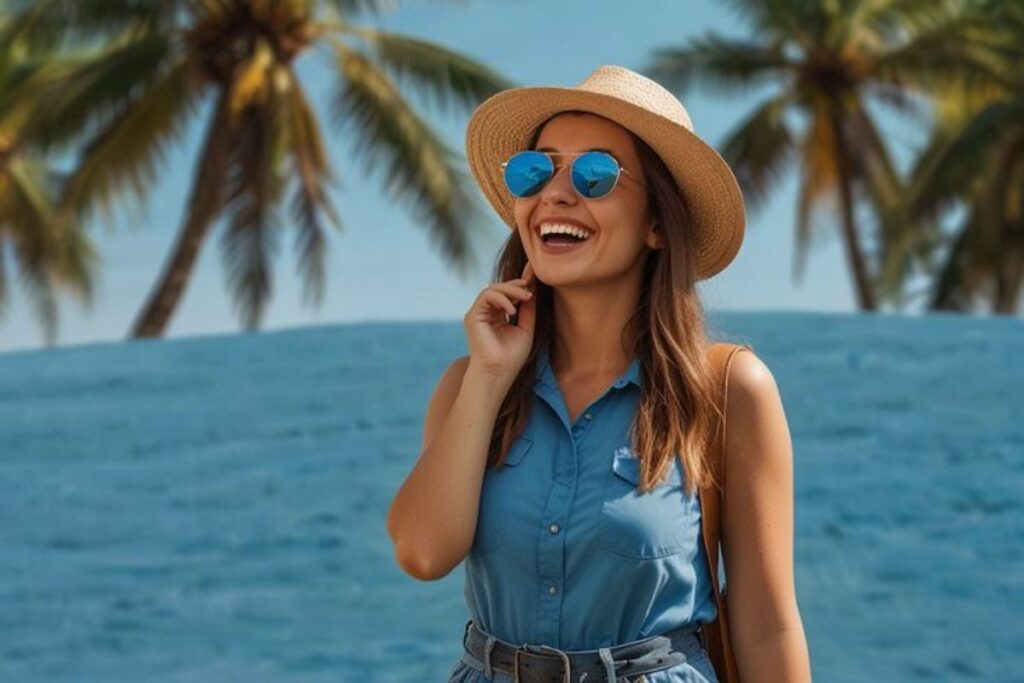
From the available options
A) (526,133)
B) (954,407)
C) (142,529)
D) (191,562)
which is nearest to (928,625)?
(954,407)

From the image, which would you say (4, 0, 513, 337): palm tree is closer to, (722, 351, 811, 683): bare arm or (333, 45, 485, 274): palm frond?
(333, 45, 485, 274): palm frond

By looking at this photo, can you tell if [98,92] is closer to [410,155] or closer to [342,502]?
[410,155]

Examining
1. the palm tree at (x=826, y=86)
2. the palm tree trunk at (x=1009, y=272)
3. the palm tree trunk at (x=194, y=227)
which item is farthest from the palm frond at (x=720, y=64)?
Answer: the palm tree trunk at (x=194, y=227)

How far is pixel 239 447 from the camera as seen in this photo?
10.6m

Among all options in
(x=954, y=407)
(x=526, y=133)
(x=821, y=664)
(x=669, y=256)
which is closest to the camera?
(x=669, y=256)

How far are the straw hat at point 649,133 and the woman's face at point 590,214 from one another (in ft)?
0.11

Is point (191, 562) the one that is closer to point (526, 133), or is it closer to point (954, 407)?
point (954, 407)

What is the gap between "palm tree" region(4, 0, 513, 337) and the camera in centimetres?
1836

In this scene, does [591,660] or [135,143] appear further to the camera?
[135,143]

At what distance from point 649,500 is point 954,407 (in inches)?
327

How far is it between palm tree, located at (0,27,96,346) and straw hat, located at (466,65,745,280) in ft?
69.0

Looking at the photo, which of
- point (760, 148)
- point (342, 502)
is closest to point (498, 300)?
point (342, 502)

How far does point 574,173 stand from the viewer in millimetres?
2303

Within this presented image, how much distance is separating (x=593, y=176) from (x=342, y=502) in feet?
23.4
